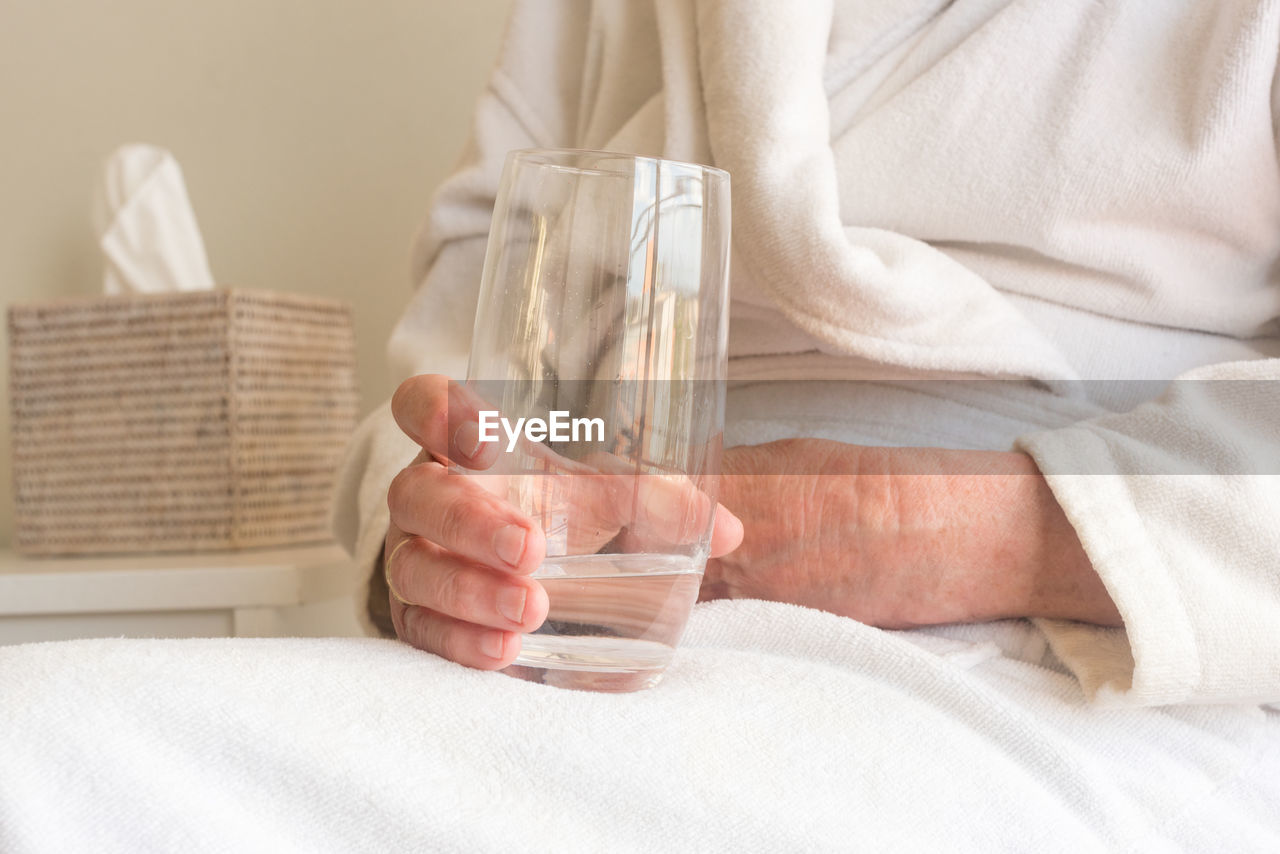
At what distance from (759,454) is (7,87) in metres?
1.30

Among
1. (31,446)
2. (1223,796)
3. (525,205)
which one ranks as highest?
(525,205)

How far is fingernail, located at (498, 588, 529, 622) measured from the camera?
1.14 feet

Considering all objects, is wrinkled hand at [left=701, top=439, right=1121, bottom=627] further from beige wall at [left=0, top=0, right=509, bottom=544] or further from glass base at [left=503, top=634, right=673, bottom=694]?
beige wall at [left=0, top=0, right=509, bottom=544]

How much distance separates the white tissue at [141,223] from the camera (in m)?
1.22

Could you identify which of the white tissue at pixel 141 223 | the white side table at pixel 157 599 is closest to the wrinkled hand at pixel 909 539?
the white side table at pixel 157 599

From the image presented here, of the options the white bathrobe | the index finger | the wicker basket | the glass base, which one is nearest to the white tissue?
the wicker basket

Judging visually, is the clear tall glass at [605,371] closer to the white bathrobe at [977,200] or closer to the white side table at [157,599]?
the white bathrobe at [977,200]

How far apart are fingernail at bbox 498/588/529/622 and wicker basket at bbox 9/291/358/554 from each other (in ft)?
2.90

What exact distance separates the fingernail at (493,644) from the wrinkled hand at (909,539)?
196 millimetres

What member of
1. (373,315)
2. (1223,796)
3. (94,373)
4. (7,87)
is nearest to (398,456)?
(1223,796)

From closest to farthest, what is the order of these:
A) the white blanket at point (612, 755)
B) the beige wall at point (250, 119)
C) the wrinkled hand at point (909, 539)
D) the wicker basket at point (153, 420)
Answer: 1. the white blanket at point (612, 755)
2. the wrinkled hand at point (909, 539)
3. the wicker basket at point (153, 420)
4. the beige wall at point (250, 119)

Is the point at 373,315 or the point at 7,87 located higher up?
the point at 7,87

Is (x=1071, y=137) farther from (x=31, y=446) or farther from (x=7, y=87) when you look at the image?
(x=7, y=87)

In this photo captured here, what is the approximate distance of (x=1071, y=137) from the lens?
0.62 metres
